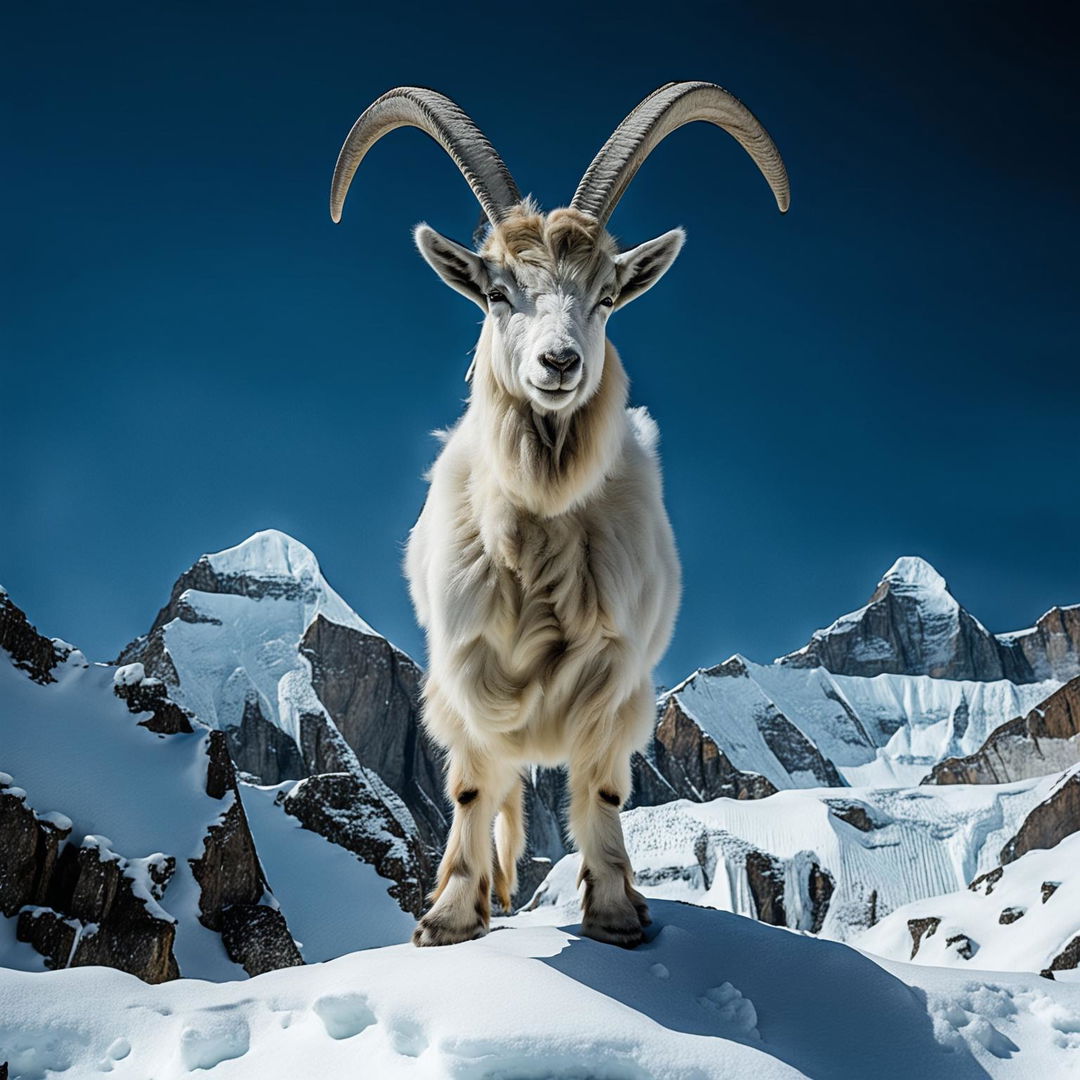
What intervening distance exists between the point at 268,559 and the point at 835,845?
291ft

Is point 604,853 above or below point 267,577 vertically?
below

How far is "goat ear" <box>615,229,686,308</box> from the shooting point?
4605 millimetres

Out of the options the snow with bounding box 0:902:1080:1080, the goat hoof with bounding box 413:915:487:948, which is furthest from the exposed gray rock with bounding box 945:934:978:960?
the goat hoof with bounding box 413:915:487:948

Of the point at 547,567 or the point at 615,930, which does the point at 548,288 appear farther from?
the point at 615,930

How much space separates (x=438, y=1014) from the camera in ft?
11.2

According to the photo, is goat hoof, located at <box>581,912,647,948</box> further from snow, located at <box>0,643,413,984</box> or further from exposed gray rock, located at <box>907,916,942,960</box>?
exposed gray rock, located at <box>907,916,942,960</box>

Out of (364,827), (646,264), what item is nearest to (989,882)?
(364,827)

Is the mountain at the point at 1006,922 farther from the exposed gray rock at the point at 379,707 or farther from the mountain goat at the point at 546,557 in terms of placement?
the exposed gray rock at the point at 379,707

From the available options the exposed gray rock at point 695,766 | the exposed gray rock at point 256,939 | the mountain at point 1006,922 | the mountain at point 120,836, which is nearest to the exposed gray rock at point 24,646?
the mountain at point 120,836

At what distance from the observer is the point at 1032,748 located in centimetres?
13275

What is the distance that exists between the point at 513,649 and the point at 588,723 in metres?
0.48

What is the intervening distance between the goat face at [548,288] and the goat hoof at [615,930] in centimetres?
218

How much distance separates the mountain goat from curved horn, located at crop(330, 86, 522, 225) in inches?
4.6

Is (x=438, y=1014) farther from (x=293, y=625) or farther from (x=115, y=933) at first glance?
(x=293, y=625)
